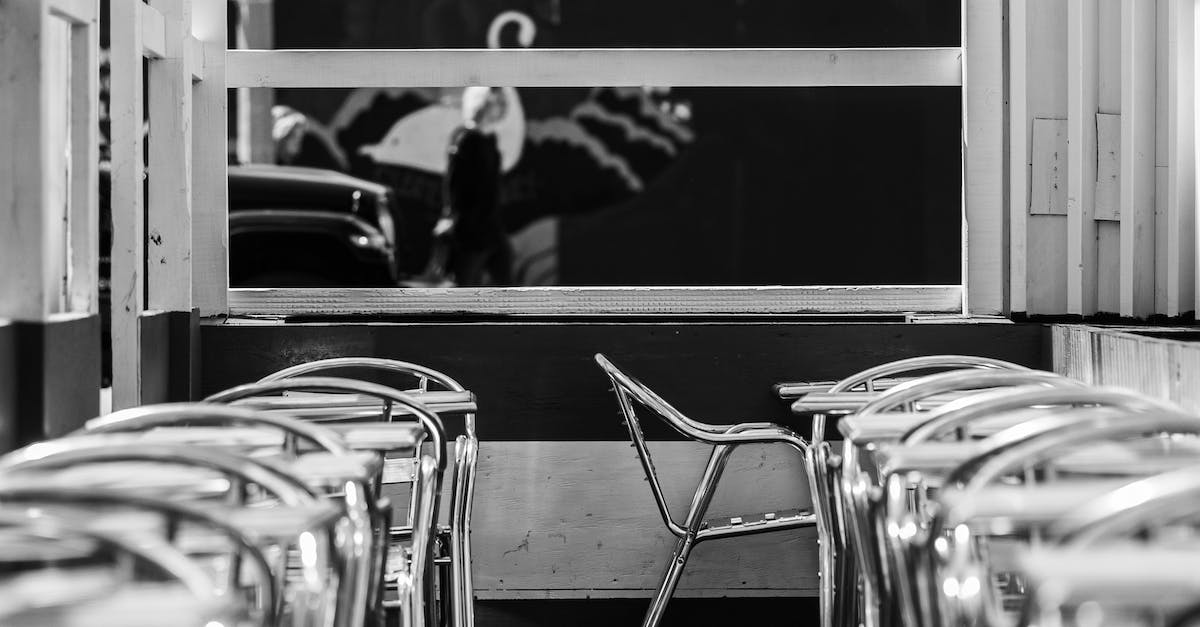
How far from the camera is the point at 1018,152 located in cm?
357

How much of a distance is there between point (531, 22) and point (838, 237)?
3.81 ft

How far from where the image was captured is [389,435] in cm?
193

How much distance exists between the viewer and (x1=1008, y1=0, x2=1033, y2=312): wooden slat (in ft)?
11.7

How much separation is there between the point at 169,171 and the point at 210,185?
32 centimetres

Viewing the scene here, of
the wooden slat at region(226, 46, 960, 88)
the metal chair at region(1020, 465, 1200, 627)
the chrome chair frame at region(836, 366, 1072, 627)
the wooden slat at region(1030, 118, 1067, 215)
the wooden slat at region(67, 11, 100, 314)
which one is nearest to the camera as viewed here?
the metal chair at region(1020, 465, 1200, 627)

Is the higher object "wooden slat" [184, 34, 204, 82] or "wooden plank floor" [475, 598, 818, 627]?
→ "wooden slat" [184, 34, 204, 82]

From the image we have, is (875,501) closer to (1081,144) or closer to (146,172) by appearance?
(1081,144)

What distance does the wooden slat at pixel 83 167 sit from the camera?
257 centimetres

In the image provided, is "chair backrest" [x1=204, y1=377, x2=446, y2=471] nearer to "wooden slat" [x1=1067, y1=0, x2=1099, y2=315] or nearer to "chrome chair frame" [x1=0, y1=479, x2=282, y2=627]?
"chrome chair frame" [x1=0, y1=479, x2=282, y2=627]

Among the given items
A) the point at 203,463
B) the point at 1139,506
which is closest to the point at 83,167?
the point at 203,463

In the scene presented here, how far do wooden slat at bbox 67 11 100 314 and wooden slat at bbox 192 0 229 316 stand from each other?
3.45 ft

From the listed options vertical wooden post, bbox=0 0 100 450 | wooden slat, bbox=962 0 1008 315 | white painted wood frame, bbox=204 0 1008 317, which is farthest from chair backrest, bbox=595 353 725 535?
vertical wooden post, bbox=0 0 100 450

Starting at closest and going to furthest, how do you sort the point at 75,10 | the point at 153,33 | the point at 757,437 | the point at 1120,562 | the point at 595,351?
the point at 1120,562, the point at 75,10, the point at 757,437, the point at 153,33, the point at 595,351

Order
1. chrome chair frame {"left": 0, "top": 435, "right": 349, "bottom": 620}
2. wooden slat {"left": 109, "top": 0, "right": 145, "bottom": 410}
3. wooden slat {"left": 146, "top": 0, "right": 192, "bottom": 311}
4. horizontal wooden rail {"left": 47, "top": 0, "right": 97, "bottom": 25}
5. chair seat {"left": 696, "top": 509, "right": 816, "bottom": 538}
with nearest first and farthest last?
1. chrome chair frame {"left": 0, "top": 435, "right": 349, "bottom": 620}
2. horizontal wooden rail {"left": 47, "top": 0, "right": 97, "bottom": 25}
3. wooden slat {"left": 109, "top": 0, "right": 145, "bottom": 410}
4. chair seat {"left": 696, "top": 509, "right": 816, "bottom": 538}
5. wooden slat {"left": 146, "top": 0, "right": 192, "bottom": 311}
